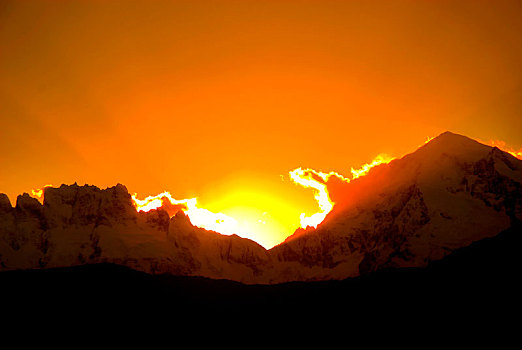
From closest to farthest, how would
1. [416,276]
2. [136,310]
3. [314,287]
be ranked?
[136,310] → [416,276] → [314,287]

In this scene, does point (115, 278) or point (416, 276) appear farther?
point (115, 278)

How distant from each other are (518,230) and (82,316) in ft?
382

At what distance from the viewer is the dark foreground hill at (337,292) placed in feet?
288

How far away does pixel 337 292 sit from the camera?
403 feet

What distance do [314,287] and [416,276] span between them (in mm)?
43239

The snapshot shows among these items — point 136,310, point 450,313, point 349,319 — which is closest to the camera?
point 450,313

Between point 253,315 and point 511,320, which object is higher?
point 253,315

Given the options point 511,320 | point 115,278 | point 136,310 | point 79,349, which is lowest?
point 511,320

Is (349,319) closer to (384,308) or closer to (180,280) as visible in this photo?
(384,308)

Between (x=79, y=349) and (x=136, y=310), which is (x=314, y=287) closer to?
(x=136, y=310)

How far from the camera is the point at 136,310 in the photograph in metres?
103

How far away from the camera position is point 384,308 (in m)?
94.1

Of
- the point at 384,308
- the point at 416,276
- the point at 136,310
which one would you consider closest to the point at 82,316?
the point at 136,310

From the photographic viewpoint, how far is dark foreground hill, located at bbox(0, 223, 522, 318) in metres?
87.9
